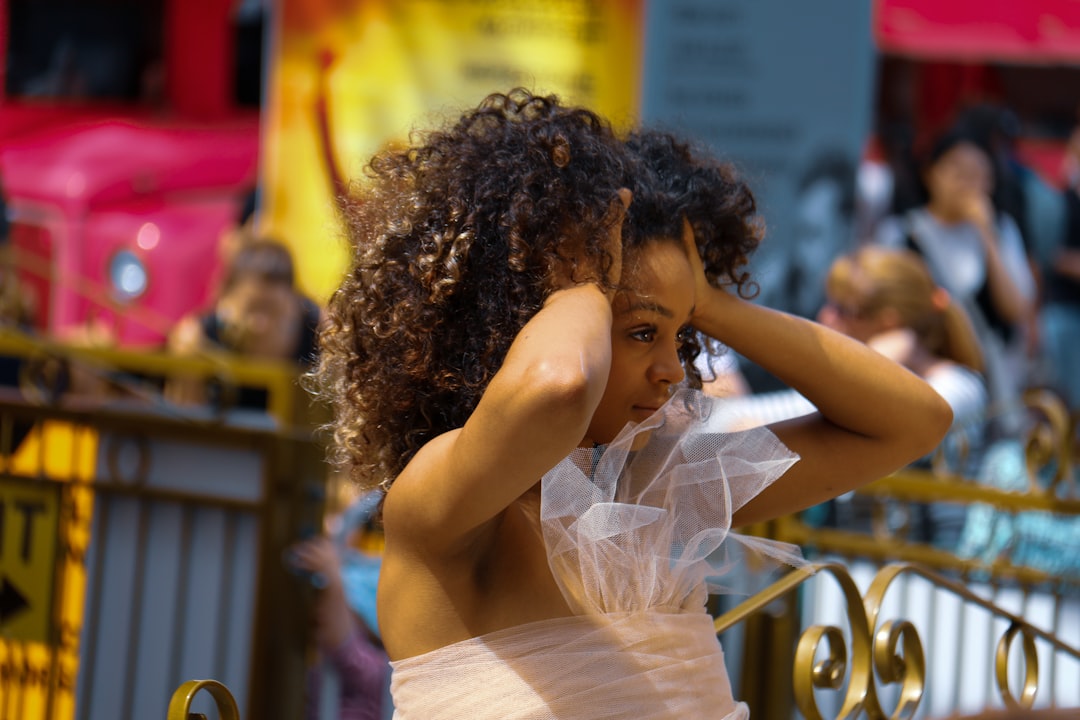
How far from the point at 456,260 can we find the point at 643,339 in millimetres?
235

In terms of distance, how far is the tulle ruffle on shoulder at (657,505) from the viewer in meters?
1.53

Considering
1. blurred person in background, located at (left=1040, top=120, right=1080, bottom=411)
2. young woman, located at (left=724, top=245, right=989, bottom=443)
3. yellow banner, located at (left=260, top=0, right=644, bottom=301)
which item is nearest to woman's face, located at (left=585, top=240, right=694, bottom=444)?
young woman, located at (left=724, top=245, right=989, bottom=443)

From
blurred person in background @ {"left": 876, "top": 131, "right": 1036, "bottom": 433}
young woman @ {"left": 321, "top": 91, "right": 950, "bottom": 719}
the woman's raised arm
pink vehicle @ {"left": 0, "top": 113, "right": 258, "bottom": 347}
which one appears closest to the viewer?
young woman @ {"left": 321, "top": 91, "right": 950, "bottom": 719}

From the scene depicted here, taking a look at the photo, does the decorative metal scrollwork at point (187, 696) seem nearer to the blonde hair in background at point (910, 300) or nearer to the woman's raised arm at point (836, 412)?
the woman's raised arm at point (836, 412)

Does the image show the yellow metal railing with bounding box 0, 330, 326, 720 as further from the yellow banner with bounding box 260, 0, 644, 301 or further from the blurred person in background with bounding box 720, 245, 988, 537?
the yellow banner with bounding box 260, 0, 644, 301

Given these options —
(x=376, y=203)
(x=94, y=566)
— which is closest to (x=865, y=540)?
(x=94, y=566)

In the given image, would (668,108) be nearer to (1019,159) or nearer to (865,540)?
(865,540)

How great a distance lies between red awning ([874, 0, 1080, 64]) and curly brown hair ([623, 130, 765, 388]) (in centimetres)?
582

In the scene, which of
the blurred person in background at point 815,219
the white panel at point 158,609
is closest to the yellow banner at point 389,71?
the blurred person in background at point 815,219

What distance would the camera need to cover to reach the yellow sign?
10.4ft

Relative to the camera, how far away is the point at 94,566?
3.16 m

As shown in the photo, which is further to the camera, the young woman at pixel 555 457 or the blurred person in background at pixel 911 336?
the blurred person in background at pixel 911 336

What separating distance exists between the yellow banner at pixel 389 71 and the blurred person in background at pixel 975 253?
4.80ft

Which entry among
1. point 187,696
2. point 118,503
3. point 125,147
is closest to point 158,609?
point 118,503
